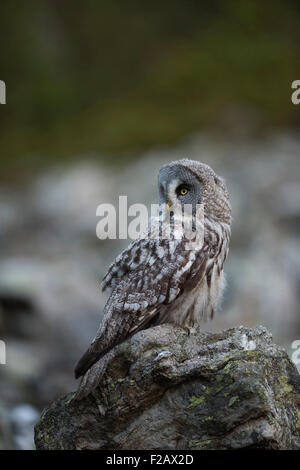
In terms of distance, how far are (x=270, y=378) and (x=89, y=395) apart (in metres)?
1.29

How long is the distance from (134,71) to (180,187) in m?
22.3

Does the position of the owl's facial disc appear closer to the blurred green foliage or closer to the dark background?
the dark background

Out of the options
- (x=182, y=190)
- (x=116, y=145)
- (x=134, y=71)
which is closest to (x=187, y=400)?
(x=182, y=190)

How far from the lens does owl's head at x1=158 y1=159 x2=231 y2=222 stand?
5699 millimetres

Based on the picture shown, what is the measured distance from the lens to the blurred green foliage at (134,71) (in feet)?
79.2

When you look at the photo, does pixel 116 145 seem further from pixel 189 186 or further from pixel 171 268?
pixel 171 268

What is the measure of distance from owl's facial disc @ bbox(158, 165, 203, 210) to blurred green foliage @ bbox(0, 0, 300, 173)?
16729 mm

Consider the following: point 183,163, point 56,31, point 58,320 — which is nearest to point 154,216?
point 183,163

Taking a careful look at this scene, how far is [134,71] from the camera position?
89.2 feet

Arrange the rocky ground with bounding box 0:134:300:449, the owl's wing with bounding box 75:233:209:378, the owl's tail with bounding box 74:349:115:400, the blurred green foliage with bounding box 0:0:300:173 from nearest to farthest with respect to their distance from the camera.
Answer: the owl's tail with bounding box 74:349:115:400
the owl's wing with bounding box 75:233:209:378
the rocky ground with bounding box 0:134:300:449
the blurred green foliage with bounding box 0:0:300:173

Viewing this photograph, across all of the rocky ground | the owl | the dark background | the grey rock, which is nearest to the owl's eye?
the owl

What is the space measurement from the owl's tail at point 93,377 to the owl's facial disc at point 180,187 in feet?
4.50

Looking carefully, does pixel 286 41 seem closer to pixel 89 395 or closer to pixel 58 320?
pixel 58 320

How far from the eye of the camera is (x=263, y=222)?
1593 cm
